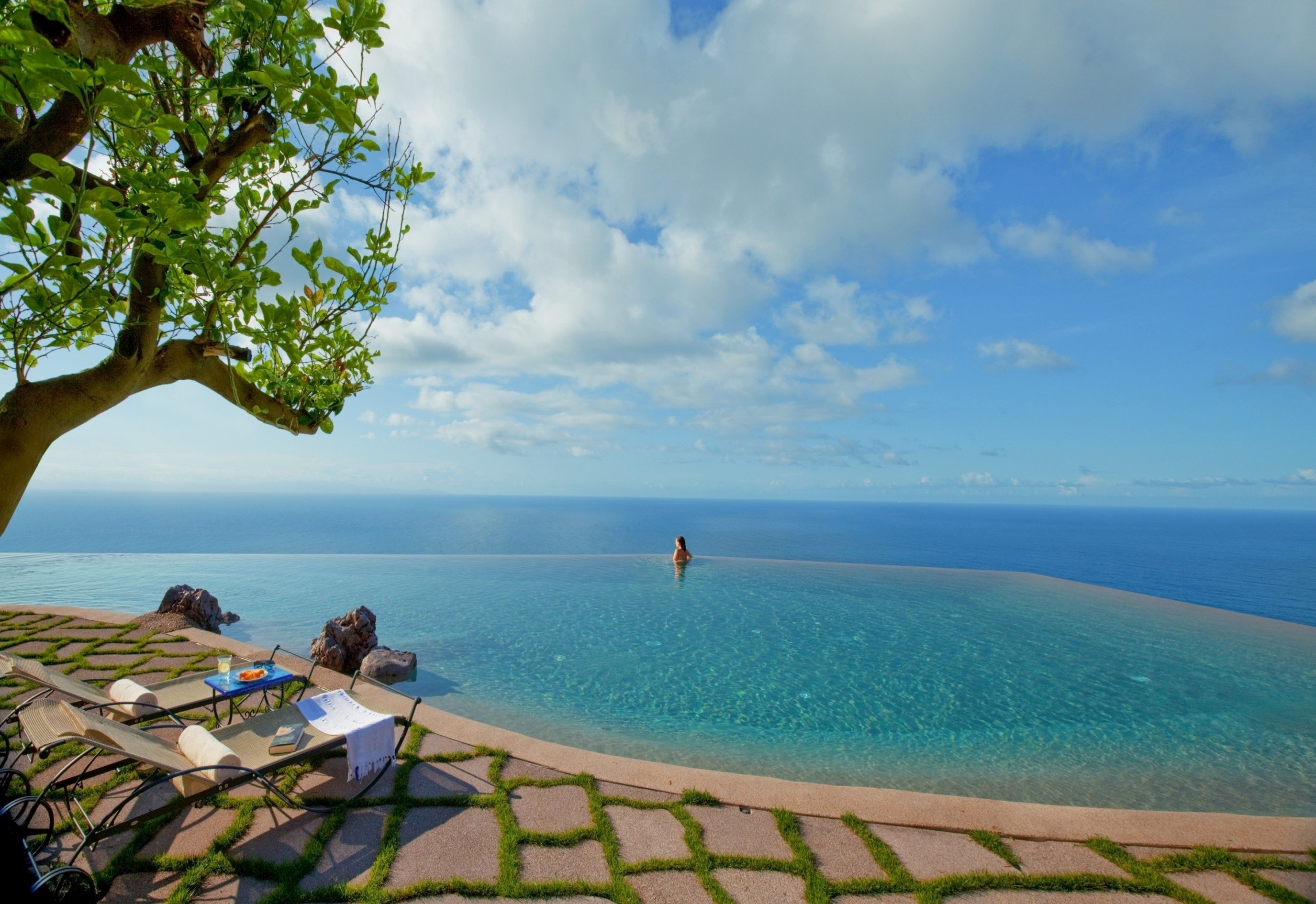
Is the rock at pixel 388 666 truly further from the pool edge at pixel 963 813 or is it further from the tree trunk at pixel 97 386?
the tree trunk at pixel 97 386

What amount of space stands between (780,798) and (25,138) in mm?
6218

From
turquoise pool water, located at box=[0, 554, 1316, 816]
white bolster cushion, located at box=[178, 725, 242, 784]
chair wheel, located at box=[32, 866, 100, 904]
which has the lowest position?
turquoise pool water, located at box=[0, 554, 1316, 816]

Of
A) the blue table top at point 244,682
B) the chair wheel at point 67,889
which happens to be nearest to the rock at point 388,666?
the blue table top at point 244,682

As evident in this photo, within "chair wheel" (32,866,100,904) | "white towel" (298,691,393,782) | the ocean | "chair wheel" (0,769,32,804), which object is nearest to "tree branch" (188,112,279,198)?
"chair wheel" (32,866,100,904)

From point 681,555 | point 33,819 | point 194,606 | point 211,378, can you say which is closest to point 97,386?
point 211,378

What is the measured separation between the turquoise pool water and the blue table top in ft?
8.76

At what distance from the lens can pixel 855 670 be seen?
→ 34.3 feet

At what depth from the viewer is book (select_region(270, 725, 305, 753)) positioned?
452 centimetres

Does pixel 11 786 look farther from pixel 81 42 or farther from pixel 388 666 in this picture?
pixel 81 42

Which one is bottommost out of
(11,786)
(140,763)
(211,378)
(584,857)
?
(584,857)

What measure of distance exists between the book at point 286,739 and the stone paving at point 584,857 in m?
0.36

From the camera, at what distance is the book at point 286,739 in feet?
14.8

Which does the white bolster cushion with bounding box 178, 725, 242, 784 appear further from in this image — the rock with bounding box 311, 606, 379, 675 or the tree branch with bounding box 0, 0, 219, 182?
the rock with bounding box 311, 606, 379, 675

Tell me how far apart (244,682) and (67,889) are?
2742 millimetres
